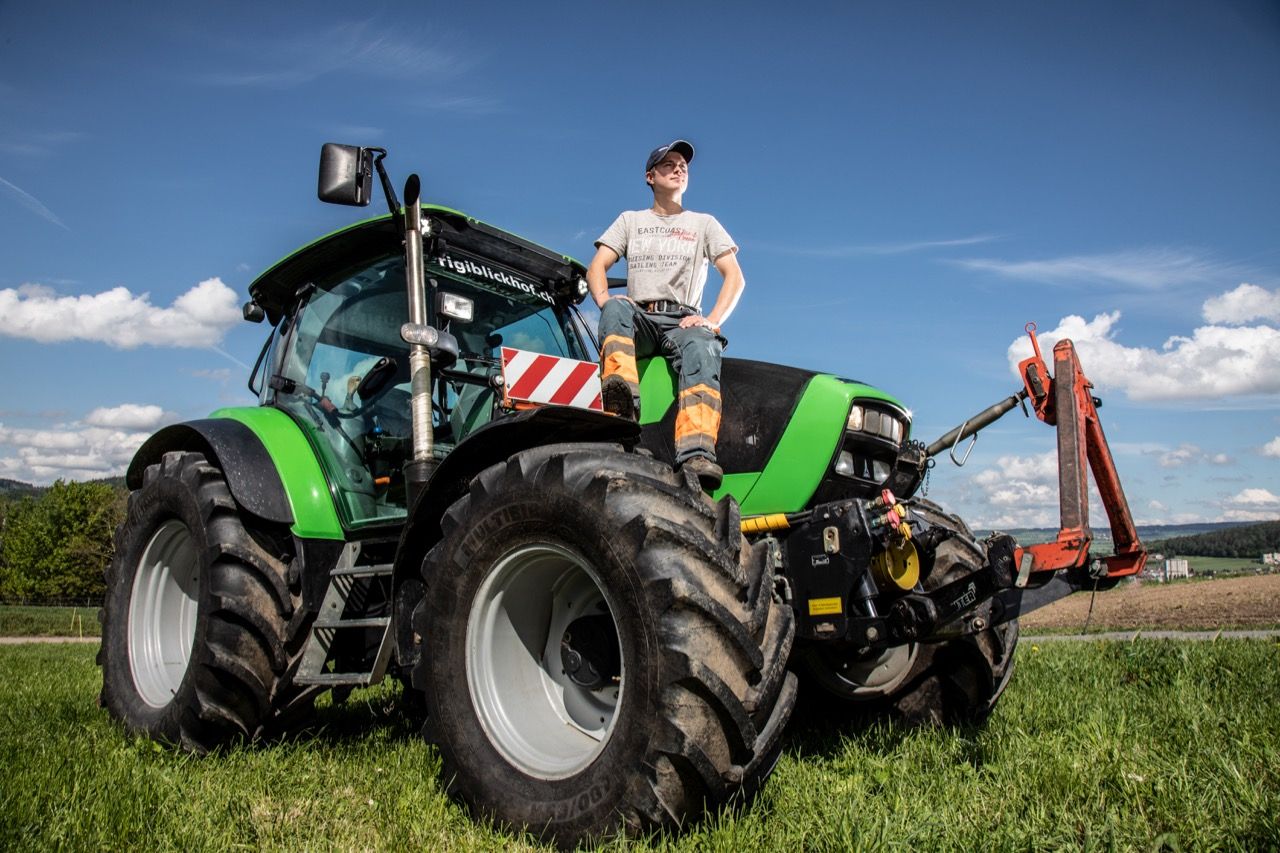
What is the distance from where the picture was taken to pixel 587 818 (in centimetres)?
275

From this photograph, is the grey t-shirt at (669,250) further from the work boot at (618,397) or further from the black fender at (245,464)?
the black fender at (245,464)

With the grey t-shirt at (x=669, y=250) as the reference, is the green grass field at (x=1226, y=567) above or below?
below

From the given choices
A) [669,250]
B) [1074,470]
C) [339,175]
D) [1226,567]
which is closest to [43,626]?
[339,175]

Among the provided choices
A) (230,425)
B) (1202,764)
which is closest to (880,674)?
(1202,764)

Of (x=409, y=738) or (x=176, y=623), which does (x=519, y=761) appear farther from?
(x=176, y=623)

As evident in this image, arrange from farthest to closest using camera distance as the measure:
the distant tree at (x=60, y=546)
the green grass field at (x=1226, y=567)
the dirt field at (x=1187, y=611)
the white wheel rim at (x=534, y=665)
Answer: the distant tree at (x=60, y=546) < the green grass field at (x=1226, y=567) < the dirt field at (x=1187, y=611) < the white wheel rim at (x=534, y=665)

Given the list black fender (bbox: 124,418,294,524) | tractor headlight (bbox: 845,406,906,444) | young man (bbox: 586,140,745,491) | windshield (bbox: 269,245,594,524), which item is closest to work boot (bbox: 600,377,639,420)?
young man (bbox: 586,140,745,491)

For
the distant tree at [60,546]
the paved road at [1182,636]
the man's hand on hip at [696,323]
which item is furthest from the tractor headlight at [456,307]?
the distant tree at [60,546]

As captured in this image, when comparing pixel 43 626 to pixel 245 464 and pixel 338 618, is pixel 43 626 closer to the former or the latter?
pixel 245 464

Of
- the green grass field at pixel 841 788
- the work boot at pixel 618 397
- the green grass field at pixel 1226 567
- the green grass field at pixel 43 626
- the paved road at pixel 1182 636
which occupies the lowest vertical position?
the green grass field at pixel 43 626

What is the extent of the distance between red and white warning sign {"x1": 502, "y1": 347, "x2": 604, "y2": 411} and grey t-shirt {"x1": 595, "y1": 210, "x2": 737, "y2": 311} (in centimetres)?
43

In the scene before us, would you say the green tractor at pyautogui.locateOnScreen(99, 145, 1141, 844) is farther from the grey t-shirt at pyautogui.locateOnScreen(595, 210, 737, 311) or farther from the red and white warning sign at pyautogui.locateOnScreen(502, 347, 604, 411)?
the grey t-shirt at pyautogui.locateOnScreen(595, 210, 737, 311)

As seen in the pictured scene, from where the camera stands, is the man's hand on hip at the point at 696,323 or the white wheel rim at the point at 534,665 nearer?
the white wheel rim at the point at 534,665

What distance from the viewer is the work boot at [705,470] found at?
3346mm
